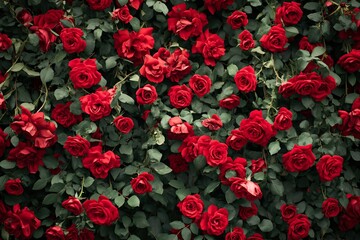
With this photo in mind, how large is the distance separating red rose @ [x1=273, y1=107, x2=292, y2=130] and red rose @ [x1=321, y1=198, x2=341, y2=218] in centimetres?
35

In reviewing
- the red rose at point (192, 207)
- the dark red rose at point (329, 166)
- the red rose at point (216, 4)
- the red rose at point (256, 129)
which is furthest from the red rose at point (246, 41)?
the red rose at point (192, 207)

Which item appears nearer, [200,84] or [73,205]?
[73,205]

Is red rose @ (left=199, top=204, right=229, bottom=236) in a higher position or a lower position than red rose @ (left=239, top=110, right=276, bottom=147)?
lower

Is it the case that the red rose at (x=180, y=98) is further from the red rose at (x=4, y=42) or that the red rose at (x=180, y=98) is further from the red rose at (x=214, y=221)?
the red rose at (x=4, y=42)

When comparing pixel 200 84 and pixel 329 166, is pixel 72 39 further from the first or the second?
pixel 329 166

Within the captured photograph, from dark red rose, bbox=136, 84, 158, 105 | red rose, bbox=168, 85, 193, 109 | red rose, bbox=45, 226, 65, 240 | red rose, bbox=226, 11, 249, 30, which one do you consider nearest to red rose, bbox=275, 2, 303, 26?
red rose, bbox=226, 11, 249, 30

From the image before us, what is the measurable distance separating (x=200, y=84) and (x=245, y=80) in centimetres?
18

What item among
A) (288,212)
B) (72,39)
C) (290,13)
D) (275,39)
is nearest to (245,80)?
(275,39)

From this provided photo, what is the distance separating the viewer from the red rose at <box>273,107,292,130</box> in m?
2.22

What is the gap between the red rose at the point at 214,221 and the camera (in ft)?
7.12

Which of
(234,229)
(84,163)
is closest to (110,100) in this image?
(84,163)

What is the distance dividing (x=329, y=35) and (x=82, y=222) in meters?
1.25

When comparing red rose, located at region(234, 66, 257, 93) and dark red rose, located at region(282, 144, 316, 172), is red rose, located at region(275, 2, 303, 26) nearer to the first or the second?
red rose, located at region(234, 66, 257, 93)

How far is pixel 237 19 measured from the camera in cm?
233
